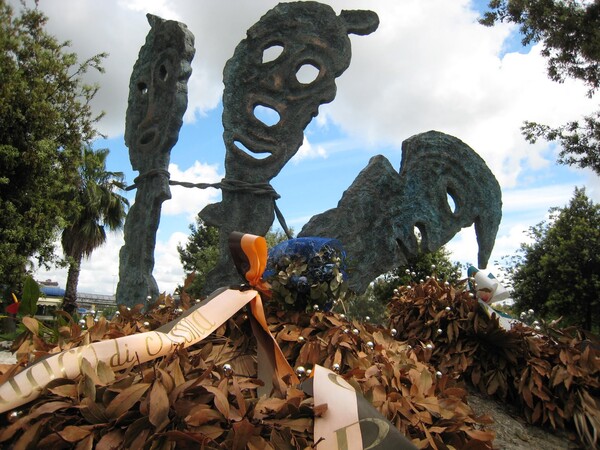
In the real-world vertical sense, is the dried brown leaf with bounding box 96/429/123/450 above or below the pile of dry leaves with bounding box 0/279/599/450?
below

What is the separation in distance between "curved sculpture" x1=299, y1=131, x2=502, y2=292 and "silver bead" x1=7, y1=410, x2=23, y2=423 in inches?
137

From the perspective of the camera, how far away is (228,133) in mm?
5648

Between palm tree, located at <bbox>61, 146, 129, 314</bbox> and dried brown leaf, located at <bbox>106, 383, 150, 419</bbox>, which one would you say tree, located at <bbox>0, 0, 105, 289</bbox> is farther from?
dried brown leaf, located at <bbox>106, 383, 150, 419</bbox>

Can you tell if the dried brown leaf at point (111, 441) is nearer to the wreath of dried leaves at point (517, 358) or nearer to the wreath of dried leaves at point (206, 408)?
the wreath of dried leaves at point (206, 408)

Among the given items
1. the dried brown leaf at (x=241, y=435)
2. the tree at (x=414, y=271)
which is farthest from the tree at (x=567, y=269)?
the dried brown leaf at (x=241, y=435)

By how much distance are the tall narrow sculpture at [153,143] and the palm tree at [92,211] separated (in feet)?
44.0

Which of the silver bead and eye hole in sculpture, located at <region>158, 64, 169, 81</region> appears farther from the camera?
eye hole in sculpture, located at <region>158, 64, 169, 81</region>

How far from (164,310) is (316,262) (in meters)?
0.92

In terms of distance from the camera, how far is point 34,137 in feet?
47.8

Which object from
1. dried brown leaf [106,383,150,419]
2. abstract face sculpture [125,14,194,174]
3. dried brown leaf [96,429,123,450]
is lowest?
dried brown leaf [96,429,123,450]

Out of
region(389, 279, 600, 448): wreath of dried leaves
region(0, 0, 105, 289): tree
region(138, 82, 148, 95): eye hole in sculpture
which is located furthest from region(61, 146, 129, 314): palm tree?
region(389, 279, 600, 448): wreath of dried leaves

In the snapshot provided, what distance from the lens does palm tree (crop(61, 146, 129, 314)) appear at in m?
18.8

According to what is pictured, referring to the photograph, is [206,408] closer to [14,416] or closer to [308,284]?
[14,416]

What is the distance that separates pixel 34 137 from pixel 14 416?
1437 centimetres
